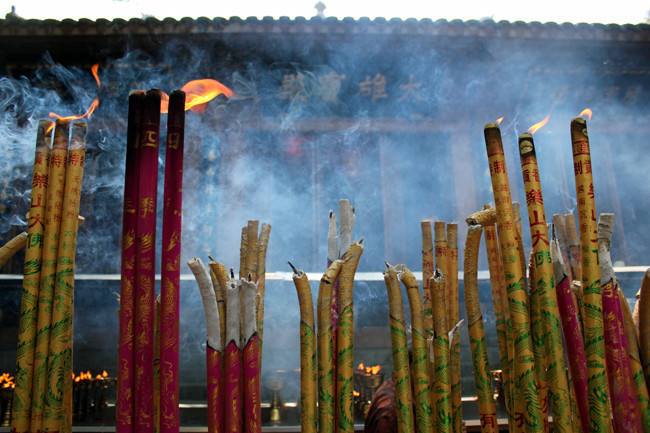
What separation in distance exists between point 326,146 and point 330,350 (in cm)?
530

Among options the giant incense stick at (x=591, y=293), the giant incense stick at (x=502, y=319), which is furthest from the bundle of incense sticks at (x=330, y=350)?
the giant incense stick at (x=591, y=293)

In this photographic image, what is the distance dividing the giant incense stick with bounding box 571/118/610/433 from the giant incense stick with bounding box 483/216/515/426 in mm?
254

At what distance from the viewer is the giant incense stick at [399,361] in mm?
1328

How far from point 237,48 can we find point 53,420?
538 centimetres

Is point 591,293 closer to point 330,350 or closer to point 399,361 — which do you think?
point 399,361

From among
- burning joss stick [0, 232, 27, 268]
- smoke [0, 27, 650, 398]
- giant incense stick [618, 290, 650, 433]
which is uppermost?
smoke [0, 27, 650, 398]

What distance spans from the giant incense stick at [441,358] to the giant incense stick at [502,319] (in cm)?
19

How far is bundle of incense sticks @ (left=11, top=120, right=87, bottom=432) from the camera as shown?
47.4 inches

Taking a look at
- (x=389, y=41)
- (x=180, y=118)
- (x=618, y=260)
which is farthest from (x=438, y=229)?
(x=618, y=260)

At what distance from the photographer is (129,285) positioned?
1.24m

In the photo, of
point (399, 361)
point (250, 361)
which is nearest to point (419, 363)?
point (399, 361)

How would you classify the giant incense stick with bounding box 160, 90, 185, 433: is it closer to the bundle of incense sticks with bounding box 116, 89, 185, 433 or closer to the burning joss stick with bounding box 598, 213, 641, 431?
the bundle of incense sticks with bounding box 116, 89, 185, 433

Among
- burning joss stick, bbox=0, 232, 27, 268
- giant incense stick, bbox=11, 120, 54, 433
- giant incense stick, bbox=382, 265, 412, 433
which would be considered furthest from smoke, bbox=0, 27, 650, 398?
giant incense stick, bbox=11, 120, 54, 433

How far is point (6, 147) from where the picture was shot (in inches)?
232
